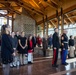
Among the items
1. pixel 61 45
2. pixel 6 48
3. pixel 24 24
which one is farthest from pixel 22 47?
pixel 24 24

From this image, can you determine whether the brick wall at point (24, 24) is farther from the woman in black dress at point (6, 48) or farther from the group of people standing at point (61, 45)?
the woman in black dress at point (6, 48)

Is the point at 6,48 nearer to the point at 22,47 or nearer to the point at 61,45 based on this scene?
the point at 22,47

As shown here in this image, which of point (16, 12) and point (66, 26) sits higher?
point (16, 12)

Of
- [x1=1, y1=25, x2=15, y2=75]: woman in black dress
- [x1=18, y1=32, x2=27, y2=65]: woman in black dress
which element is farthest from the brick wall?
[x1=1, y1=25, x2=15, y2=75]: woman in black dress

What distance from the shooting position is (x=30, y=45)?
24.8 feet

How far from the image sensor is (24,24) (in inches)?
634

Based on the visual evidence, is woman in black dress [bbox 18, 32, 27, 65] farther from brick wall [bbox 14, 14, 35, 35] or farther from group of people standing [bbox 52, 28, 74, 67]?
brick wall [bbox 14, 14, 35, 35]

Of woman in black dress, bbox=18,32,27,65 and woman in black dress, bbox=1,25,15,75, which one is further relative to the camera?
woman in black dress, bbox=18,32,27,65

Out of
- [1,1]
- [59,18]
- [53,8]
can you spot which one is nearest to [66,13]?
[59,18]

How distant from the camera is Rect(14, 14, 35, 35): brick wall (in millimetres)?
16016

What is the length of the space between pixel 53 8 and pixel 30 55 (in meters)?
5.95

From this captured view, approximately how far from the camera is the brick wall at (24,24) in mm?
16016

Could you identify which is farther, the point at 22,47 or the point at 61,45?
the point at 61,45

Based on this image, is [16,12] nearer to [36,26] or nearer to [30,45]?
[36,26]
